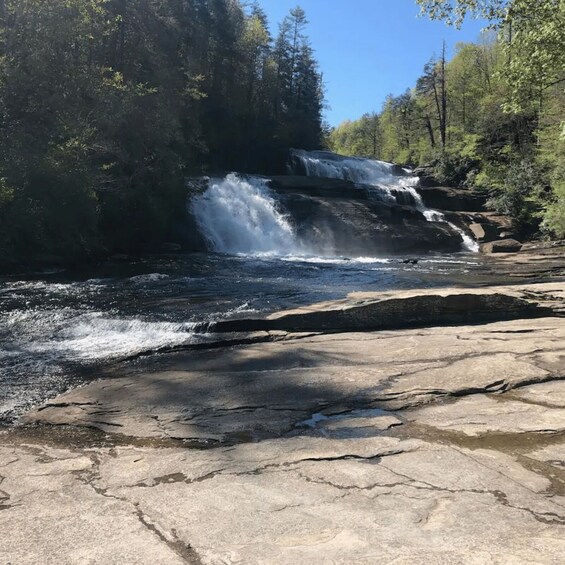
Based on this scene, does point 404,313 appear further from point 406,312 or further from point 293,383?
point 293,383

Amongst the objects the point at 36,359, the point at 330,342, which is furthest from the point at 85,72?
the point at 330,342

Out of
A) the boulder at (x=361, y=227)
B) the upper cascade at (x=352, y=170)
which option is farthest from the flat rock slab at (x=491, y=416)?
the upper cascade at (x=352, y=170)

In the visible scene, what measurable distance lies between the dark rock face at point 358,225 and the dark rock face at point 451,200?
5.05m

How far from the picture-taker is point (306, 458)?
345 cm

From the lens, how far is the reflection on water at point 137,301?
6.95 meters

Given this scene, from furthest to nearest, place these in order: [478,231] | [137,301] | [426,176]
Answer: [426,176]
[478,231]
[137,301]

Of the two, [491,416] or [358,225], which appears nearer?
[491,416]

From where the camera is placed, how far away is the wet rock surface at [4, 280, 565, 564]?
2375 millimetres

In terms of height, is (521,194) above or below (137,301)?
above

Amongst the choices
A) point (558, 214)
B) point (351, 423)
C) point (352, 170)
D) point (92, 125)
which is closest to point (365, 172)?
point (352, 170)

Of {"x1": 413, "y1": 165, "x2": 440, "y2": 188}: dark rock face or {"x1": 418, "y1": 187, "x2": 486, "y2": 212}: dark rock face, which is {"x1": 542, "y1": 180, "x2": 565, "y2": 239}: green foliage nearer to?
{"x1": 418, "y1": 187, "x2": 486, "y2": 212}: dark rock face

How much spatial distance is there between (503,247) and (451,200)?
9.57 m

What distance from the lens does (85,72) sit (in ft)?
65.4

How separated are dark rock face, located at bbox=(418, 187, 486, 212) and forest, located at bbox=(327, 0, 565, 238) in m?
1.12
